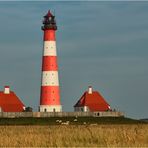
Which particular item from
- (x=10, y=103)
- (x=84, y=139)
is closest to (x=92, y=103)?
(x=10, y=103)

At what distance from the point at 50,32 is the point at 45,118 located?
278 inches

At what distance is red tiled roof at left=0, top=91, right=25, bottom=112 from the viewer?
60.5 metres

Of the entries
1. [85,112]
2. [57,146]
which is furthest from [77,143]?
[85,112]

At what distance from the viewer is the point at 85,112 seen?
59.6m

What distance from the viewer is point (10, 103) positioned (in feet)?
199

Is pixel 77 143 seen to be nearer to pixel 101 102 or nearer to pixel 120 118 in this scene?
pixel 120 118

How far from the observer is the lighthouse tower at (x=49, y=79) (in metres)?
54.7

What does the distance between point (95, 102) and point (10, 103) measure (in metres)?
7.99

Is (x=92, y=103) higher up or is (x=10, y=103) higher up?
(x=92, y=103)

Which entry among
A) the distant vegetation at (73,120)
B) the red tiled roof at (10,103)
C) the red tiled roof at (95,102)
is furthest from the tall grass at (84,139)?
the red tiled roof at (95,102)

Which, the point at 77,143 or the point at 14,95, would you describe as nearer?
the point at 77,143

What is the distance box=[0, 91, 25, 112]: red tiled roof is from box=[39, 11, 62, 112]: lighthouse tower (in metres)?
5.73

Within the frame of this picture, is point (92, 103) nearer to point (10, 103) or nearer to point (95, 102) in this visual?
point (95, 102)

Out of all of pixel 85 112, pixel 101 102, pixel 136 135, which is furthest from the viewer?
pixel 101 102
